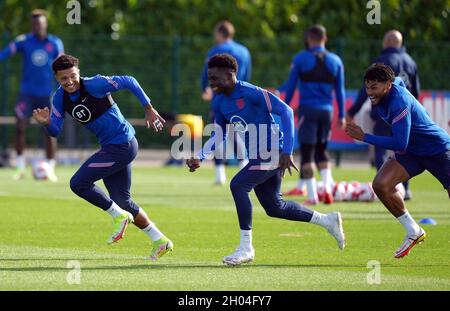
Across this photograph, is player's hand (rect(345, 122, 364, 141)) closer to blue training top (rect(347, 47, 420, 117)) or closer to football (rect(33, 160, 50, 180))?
blue training top (rect(347, 47, 420, 117))

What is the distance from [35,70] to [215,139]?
10356 mm

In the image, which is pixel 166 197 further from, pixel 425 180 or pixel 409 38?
pixel 409 38

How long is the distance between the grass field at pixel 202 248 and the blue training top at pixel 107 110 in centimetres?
117

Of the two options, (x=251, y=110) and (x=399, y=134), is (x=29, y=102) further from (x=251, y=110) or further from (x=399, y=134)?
(x=399, y=134)

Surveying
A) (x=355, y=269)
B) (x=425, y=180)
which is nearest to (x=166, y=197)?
(x=425, y=180)

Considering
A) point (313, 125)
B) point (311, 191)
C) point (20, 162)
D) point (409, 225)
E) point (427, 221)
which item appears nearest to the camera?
point (409, 225)

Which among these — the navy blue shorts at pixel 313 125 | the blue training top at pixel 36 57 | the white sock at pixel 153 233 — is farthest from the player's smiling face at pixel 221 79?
the blue training top at pixel 36 57

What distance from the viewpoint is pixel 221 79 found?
10.8 m

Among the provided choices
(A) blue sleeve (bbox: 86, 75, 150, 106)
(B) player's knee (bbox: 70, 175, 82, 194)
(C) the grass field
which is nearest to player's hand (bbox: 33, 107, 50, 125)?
(A) blue sleeve (bbox: 86, 75, 150, 106)

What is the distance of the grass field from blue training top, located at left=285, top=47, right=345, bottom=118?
1553 mm

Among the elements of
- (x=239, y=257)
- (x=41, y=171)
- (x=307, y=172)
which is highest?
(x=239, y=257)

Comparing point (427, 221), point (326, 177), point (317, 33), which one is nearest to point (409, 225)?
point (427, 221)

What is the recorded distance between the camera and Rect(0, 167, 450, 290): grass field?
31.9ft
